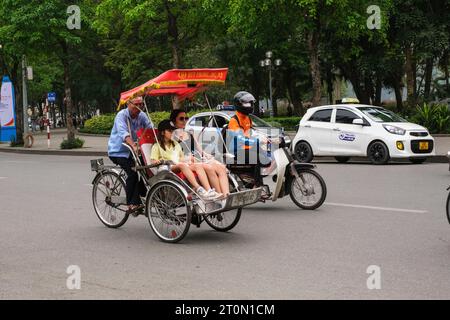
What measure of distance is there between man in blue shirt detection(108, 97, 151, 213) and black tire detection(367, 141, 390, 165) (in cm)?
1043

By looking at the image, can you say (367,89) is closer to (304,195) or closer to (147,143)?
(304,195)

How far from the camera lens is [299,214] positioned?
9875 mm

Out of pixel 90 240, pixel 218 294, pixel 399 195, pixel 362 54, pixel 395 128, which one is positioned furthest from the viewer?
pixel 362 54

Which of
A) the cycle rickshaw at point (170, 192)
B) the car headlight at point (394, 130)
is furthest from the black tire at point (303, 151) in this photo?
the cycle rickshaw at point (170, 192)

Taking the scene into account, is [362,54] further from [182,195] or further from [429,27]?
[182,195]

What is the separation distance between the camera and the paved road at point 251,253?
5707 mm

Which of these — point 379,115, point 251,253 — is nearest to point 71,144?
point 379,115

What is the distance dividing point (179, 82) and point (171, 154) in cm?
84

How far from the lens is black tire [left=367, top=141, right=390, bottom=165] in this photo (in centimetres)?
1805

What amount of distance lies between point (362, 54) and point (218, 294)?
117 ft

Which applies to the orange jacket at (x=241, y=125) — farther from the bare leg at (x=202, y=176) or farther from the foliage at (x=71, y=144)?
the foliage at (x=71, y=144)

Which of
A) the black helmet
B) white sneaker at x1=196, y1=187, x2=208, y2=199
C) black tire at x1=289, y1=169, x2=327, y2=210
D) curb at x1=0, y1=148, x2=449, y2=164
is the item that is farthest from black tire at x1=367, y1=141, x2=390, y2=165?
white sneaker at x1=196, y1=187, x2=208, y2=199

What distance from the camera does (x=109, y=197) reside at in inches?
359

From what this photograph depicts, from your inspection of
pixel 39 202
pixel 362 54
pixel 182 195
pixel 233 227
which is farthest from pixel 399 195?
pixel 362 54
